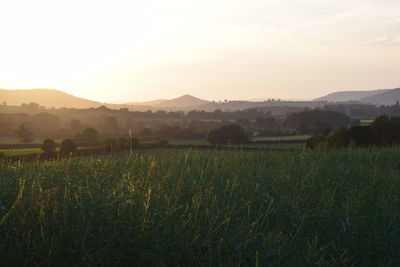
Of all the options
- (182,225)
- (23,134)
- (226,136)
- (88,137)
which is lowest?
(226,136)

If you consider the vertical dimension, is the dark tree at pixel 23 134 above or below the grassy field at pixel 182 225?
above

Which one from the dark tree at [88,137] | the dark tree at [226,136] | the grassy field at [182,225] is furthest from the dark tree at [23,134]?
the grassy field at [182,225]

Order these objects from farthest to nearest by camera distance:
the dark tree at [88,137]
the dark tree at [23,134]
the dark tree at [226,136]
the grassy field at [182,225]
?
the dark tree at [23,134], the dark tree at [226,136], the dark tree at [88,137], the grassy field at [182,225]

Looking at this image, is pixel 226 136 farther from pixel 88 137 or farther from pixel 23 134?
pixel 23 134

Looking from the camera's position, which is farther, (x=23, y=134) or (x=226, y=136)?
(x=23, y=134)

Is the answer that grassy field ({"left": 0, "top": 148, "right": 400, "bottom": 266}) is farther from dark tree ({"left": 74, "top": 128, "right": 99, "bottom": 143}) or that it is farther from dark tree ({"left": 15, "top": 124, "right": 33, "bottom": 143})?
dark tree ({"left": 15, "top": 124, "right": 33, "bottom": 143})

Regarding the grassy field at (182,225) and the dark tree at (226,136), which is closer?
the grassy field at (182,225)

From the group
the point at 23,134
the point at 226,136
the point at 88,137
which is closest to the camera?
the point at 88,137

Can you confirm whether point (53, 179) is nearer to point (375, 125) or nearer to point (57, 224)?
point (57, 224)

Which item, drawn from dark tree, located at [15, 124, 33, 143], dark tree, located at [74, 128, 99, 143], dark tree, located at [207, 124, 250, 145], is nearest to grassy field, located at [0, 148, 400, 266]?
dark tree, located at [74, 128, 99, 143]

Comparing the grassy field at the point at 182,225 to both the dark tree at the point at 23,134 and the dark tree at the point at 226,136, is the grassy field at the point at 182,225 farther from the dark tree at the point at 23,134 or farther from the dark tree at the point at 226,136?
the dark tree at the point at 23,134

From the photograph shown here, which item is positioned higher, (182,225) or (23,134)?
(23,134)

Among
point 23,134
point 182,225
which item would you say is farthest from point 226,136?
point 182,225

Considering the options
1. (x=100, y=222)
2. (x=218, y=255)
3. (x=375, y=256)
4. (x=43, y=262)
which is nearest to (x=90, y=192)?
(x=100, y=222)
